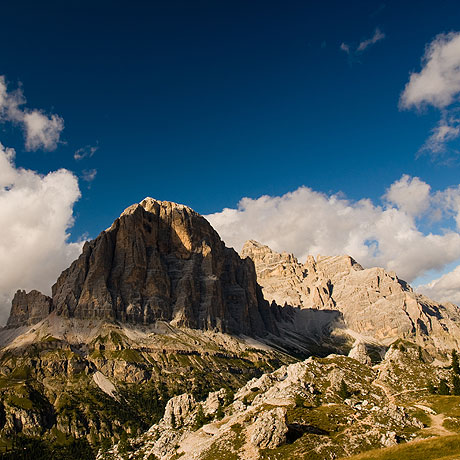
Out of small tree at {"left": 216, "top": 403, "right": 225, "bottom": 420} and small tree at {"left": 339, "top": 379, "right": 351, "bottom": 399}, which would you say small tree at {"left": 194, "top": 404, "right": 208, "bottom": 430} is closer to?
small tree at {"left": 216, "top": 403, "right": 225, "bottom": 420}

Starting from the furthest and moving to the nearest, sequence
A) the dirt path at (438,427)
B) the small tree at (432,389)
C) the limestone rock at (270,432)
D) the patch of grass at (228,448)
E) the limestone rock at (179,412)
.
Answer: the limestone rock at (179,412) < the small tree at (432,389) < the patch of grass at (228,448) < the limestone rock at (270,432) < the dirt path at (438,427)

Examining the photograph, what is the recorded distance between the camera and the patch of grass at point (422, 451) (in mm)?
64125

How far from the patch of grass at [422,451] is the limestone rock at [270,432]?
1662 centimetres

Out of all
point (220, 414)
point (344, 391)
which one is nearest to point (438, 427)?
point (344, 391)

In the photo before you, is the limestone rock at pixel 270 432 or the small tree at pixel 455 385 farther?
the small tree at pixel 455 385

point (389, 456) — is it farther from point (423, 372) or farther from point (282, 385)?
point (423, 372)

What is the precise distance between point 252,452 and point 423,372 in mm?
87633

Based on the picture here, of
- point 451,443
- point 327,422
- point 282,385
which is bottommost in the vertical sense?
point 451,443

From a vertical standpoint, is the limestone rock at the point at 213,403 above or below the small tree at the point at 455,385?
above

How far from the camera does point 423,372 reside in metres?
143

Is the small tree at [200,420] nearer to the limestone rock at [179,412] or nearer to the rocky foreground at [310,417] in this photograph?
the rocky foreground at [310,417]

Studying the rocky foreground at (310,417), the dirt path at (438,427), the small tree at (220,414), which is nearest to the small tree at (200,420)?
the rocky foreground at (310,417)

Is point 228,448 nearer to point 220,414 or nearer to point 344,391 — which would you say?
point 344,391

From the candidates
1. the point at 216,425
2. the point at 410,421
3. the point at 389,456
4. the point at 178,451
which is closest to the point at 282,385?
the point at 216,425
